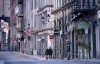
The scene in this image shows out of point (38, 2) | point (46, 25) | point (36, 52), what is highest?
point (38, 2)

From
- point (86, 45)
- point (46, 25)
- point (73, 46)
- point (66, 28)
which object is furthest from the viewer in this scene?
point (46, 25)

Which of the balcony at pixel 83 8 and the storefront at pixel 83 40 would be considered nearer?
the balcony at pixel 83 8

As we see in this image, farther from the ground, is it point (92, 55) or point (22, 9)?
point (22, 9)

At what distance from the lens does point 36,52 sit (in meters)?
68.9

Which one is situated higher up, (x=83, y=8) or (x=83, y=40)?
(x=83, y=8)

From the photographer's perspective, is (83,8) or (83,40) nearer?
(83,8)

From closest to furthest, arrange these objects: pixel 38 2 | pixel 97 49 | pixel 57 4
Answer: pixel 97 49, pixel 57 4, pixel 38 2

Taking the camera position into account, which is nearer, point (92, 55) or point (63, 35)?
point (92, 55)

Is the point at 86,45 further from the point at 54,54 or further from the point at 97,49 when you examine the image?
the point at 54,54

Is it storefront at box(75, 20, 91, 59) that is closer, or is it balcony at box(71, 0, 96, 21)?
balcony at box(71, 0, 96, 21)

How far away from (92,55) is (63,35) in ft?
32.1

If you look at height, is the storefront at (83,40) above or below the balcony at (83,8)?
below

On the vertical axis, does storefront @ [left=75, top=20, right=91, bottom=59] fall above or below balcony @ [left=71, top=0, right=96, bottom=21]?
below

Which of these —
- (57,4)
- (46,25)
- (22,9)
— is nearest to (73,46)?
(57,4)
